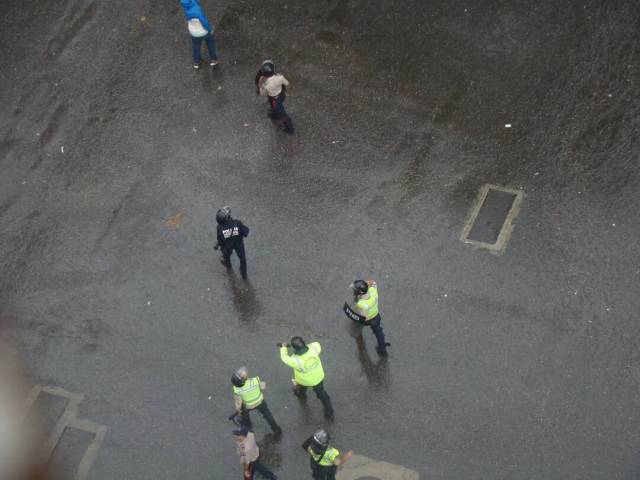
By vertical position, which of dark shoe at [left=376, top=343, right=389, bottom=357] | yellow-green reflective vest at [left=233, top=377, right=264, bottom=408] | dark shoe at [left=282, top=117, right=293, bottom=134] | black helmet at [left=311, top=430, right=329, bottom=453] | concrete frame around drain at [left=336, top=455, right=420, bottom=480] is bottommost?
black helmet at [left=311, top=430, right=329, bottom=453]

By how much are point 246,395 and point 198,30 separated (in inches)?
288

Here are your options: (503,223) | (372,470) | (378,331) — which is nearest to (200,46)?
(503,223)

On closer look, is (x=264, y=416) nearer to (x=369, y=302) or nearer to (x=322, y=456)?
(x=322, y=456)

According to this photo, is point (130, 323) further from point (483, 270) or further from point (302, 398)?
point (483, 270)

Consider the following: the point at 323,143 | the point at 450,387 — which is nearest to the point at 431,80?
the point at 323,143

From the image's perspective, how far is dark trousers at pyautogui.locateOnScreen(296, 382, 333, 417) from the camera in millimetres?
10172

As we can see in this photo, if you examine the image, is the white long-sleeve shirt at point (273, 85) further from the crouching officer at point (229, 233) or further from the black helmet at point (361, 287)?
the black helmet at point (361, 287)

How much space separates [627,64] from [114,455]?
33.7 feet

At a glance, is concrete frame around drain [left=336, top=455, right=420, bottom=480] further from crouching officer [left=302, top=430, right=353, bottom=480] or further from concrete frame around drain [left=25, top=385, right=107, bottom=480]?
concrete frame around drain [left=25, top=385, right=107, bottom=480]

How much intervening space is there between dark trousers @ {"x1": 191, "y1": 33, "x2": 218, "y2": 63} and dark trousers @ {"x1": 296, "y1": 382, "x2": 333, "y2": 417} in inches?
273

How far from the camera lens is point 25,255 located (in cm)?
1282

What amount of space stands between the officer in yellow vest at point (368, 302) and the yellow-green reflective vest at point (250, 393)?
1626mm

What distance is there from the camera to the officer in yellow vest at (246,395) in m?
9.56

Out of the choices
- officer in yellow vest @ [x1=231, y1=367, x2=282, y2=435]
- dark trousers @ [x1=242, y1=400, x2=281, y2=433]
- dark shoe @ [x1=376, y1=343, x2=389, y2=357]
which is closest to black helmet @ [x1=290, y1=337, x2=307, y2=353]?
officer in yellow vest @ [x1=231, y1=367, x2=282, y2=435]
